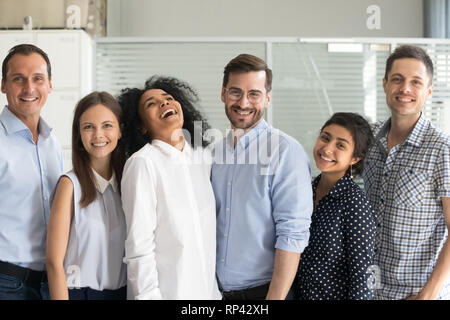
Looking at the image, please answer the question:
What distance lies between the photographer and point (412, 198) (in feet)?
5.57

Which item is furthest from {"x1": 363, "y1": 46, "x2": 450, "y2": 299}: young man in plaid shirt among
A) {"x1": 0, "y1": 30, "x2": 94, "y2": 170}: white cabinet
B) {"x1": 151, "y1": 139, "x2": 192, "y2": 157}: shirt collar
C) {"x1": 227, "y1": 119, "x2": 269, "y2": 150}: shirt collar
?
{"x1": 0, "y1": 30, "x2": 94, "y2": 170}: white cabinet

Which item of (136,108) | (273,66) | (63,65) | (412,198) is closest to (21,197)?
(136,108)

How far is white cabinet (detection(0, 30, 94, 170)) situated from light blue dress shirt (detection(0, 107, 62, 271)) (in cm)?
181

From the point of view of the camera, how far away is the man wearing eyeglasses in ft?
4.76

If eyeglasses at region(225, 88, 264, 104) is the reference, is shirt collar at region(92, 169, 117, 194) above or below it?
below

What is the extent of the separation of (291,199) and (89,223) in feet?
2.12

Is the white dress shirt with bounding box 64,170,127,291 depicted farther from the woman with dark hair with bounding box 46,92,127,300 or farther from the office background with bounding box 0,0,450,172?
the office background with bounding box 0,0,450,172

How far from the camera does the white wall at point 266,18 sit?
15.8 ft

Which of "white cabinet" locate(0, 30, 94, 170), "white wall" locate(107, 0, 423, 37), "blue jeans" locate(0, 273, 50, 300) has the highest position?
"white wall" locate(107, 0, 423, 37)

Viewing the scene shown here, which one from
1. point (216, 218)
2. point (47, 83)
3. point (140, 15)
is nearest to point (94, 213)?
point (216, 218)

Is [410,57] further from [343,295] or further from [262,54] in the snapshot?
[262,54]

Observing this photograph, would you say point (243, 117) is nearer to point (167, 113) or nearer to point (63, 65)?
point (167, 113)

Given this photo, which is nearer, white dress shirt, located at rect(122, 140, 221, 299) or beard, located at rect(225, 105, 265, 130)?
white dress shirt, located at rect(122, 140, 221, 299)

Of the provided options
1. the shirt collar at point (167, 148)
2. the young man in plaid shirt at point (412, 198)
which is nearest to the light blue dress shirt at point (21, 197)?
the shirt collar at point (167, 148)
